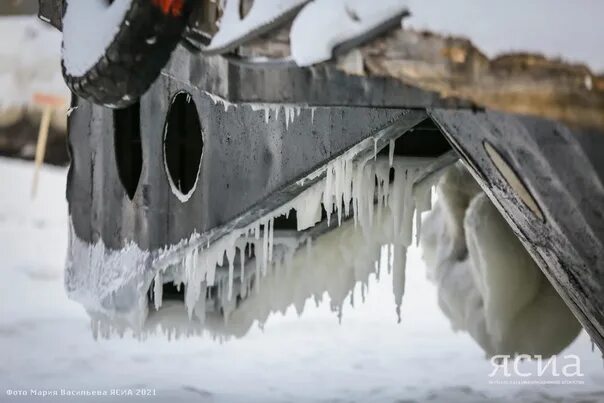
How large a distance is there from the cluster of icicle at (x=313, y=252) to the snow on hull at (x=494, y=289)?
0.47 meters

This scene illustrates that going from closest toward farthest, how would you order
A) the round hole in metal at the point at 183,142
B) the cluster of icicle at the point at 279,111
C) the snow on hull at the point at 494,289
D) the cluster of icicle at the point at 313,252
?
the cluster of icicle at the point at 279,111
the cluster of icicle at the point at 313,252
the round hole in metal at the point at 183,142
the snow on hull at the point at 494,289

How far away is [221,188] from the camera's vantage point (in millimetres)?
2471

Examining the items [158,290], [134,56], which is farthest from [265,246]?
[134,56]

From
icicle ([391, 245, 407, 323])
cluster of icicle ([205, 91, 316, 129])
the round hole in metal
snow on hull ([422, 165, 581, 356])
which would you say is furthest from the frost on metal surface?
snow on hull ([422, 165, 581, 356])

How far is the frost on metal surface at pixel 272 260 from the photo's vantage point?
251cm

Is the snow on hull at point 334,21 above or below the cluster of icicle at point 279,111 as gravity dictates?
above

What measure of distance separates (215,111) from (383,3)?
943 mm

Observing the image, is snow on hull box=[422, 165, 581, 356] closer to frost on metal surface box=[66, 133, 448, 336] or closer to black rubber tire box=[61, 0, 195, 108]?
frost on metal surface box=[66, 133, 448, 336]

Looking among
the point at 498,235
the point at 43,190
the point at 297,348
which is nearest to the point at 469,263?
the point at 498,235

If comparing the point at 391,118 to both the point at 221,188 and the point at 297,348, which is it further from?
the point at 297,348

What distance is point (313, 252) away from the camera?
9.92 ft

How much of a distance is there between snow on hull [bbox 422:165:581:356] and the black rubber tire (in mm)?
1370

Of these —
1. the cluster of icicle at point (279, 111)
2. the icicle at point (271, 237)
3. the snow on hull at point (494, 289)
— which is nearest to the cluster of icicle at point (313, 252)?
the icicle at point (271, 237)

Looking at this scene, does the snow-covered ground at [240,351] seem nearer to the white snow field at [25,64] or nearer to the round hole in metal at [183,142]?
the white snow field at [25,64]
